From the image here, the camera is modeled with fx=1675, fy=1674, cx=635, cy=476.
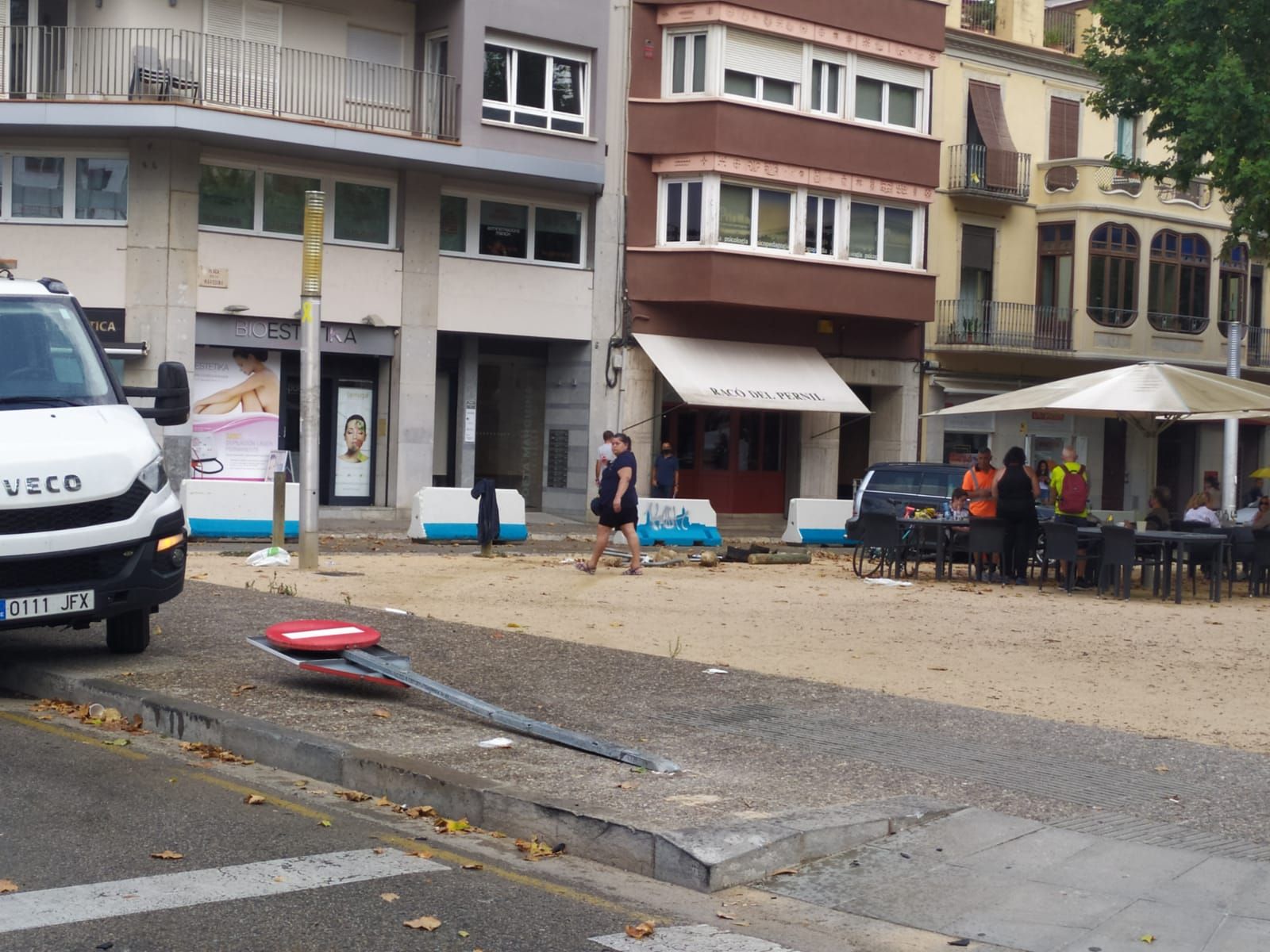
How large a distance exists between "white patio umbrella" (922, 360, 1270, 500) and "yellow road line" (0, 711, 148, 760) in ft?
46.8

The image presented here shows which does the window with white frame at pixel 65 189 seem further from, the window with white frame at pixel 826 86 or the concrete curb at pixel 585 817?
the concrete curb at pixel 585 817

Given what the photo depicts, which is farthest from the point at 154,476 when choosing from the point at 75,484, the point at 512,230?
the point at 512,230

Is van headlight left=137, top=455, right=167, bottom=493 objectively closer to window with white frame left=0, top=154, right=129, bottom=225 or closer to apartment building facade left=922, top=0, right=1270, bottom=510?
window with white frame left=0, top=154, right=129, bottom=225

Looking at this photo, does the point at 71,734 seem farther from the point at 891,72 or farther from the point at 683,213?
the point at 891,72

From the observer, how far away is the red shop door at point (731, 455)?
35844mm

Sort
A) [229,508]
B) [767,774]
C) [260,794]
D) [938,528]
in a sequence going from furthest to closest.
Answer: [229,508] → [938,528] → [767,774] → [260,794]

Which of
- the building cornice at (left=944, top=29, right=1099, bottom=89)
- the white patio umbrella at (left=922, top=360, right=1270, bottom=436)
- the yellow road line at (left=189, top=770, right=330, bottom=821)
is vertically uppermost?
the building cornice at (left=944, top=29, right=1099, bottom=89)

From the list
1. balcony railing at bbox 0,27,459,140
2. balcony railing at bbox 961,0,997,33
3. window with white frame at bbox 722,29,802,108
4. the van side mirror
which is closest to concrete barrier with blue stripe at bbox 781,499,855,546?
window with white frame at bbox 722,29,802,108

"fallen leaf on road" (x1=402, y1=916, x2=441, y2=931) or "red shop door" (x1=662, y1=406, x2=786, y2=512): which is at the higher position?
"red shop door" (x1=662, y1=406, x2=786, y2=512)

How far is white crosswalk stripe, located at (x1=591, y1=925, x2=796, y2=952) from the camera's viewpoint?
18.2 ft

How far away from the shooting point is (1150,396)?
2084 centimetres

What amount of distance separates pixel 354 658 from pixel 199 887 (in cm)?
392

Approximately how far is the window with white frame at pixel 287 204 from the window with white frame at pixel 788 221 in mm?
5996

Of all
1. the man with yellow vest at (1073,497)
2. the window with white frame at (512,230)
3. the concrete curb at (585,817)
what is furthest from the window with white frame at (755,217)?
the concrete curb at (585,817)
